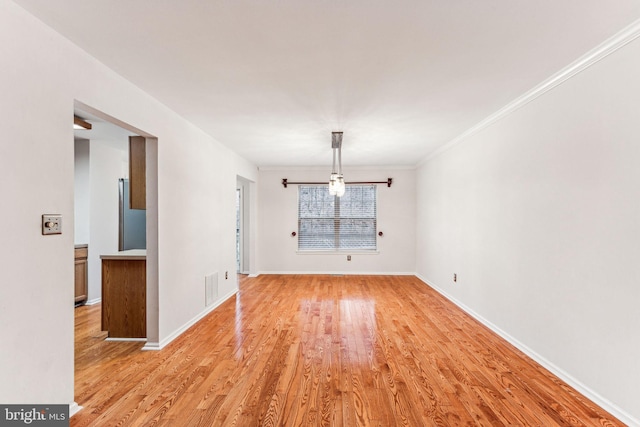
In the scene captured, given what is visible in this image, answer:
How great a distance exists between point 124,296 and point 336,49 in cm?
315

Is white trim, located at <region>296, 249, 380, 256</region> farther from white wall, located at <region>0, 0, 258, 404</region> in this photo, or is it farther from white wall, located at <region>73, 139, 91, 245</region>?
white wall, located at <region>0, 0, 258, 404</region>

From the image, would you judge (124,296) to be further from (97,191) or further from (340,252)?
(340,252)

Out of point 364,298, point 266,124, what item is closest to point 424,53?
point 266,124

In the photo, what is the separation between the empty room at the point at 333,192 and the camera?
67.6 inches

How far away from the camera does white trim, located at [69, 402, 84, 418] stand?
6.42 ft

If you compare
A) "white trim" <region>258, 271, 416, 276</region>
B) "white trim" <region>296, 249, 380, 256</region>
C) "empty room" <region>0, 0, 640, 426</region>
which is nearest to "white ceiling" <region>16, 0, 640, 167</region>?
"empty room" <region>0, 0, 640, 426</region>

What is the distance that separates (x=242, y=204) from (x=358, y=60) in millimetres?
5070

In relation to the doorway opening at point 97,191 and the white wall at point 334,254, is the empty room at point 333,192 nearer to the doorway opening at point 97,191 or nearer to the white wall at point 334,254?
the doorway opening at point 97,191

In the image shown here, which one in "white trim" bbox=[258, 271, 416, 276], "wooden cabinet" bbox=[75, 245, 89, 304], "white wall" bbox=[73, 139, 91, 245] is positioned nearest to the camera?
"wooden cabinet" bbox=[75, 245, 89, 304]

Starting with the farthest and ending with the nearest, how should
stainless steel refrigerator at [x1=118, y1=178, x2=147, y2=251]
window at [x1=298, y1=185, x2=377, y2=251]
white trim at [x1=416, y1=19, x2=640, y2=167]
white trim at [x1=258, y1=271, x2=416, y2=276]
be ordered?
window at [x1=298, y1=185, x2=377, y2=251] → white trim at [x1=258, y1=271, x2=416, y2=276] → stainless steel refrigerator at [x1=118, y1=178, x2=147, y2=251] → white trim at [x1=416, y1=19, x2=640, y2=167]

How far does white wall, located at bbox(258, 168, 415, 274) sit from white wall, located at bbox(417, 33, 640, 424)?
288 centimetres

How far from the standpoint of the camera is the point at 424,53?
2.08 meters

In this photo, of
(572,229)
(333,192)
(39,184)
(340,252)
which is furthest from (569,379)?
(340,252)
